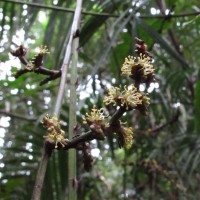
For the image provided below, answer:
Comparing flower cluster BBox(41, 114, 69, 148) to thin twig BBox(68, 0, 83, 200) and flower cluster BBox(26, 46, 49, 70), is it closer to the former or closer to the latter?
thin twig BBox(68, 0, 83, 200)

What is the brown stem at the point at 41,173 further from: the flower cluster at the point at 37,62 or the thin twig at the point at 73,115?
the flower cluster at the point at 37,62

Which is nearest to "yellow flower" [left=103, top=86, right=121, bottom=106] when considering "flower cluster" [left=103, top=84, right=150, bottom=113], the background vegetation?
"flower cluster" [left=103, top=84, right=150, bottom=113]

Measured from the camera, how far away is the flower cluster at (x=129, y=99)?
366 millimetres

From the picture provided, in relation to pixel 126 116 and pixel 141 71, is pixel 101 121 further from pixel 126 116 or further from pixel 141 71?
pixel 126 116

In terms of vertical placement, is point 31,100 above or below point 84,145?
above

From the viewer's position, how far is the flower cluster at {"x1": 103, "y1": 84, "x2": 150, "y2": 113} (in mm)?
366

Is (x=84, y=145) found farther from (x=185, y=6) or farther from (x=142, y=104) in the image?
(x=185, y=6)

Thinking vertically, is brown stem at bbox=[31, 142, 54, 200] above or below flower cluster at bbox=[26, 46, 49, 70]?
below

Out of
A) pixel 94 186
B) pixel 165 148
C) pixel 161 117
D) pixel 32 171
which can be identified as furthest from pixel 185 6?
pixel 32 171

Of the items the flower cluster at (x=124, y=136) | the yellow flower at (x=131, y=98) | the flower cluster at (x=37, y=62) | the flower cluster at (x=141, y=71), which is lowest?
the flower cluster at (x=124, y=136)

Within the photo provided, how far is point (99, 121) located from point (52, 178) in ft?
2.35

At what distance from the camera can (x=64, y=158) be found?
1.00 meters

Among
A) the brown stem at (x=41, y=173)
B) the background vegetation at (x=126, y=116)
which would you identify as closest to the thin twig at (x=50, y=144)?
the brown stem at (x=41, y=173)

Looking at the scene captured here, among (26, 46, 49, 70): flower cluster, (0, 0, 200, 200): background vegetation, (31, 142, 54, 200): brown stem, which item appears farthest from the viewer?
(0, 0, 200, 200): background vegetation
